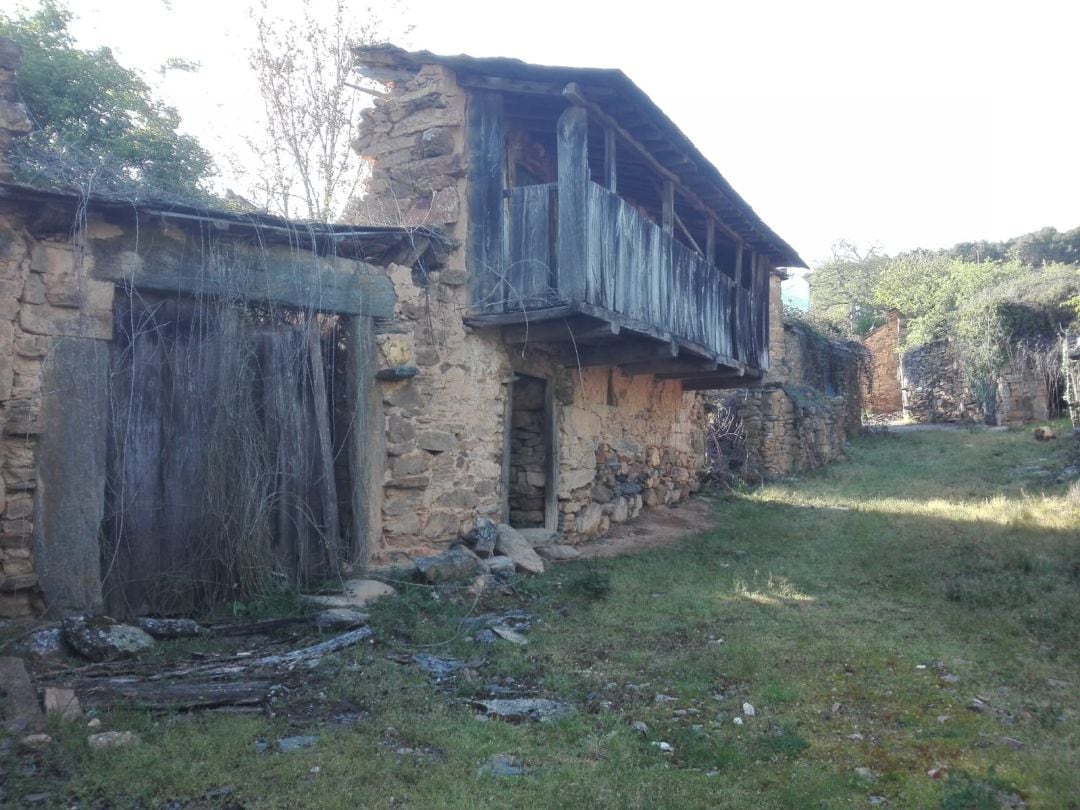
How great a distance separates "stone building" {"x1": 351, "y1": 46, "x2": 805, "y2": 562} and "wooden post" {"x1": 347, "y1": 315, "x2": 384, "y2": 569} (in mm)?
117

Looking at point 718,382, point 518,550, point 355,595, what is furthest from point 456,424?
point 718,382

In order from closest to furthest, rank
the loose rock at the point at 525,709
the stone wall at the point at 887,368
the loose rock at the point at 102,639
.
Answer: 1. the loose rock at the point at 525,709
2. the loose rock at the point at 102,639
3. the stone wall at the point at 887,368

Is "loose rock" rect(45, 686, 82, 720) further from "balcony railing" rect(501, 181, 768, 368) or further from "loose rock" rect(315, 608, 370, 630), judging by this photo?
"balcony railing" rect(501, 181, 768, 368)

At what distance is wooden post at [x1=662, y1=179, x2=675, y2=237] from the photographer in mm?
9055

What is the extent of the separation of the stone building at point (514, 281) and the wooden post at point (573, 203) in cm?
1

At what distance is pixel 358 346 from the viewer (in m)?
6.66

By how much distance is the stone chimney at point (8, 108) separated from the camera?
511cm

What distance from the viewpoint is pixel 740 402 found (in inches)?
607

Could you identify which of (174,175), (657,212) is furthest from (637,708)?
(174,175)

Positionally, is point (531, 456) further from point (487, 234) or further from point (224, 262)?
point (224, 262)

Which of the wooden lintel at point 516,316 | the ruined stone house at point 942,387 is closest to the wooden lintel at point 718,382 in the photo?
the wooden lintel at point 516,316

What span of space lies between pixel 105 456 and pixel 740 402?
1218 centimetres

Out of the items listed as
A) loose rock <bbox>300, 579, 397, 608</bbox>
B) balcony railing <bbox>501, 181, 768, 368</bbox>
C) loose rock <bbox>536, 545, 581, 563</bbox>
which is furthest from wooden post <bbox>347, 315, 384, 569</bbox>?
loose rock <bbox>536, 545, 581, 563</bbox>

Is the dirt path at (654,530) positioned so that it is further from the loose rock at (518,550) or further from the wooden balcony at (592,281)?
the wooden balcony at (592,281)
